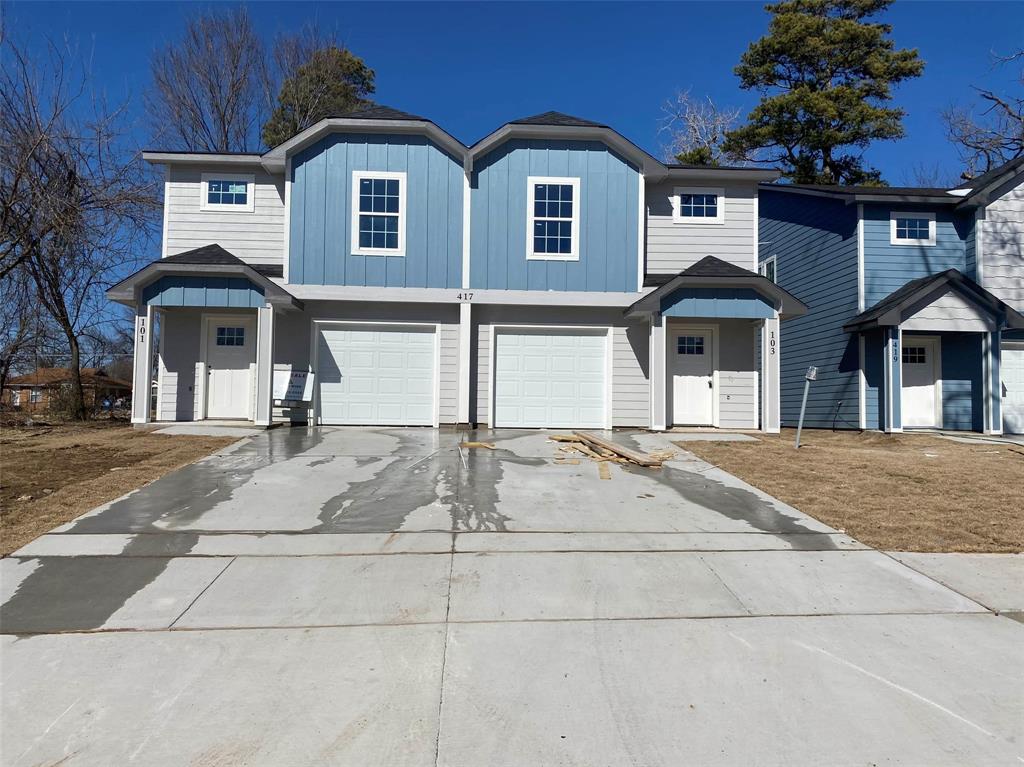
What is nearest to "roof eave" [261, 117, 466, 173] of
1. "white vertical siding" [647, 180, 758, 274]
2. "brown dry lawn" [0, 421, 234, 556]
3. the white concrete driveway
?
"white vertical siding" [647, 180, 758, 274]

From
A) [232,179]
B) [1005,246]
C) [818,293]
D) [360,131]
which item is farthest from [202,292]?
[1005,246]

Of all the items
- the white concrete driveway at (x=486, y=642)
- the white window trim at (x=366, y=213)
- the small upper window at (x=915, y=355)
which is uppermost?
the white window trim at (x=366, y=213)

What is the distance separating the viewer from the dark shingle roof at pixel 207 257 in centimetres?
1203

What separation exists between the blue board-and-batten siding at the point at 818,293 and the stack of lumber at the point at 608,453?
28.1 ft

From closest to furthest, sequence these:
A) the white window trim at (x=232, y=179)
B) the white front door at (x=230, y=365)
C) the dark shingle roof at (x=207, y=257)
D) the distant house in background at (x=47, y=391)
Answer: the dark shingle roof at (x=207, y=257)
the white front door at (x=230, y=365)
the white window trim at (x=232, y=179)
the distant house in background at (x=47, y=391)

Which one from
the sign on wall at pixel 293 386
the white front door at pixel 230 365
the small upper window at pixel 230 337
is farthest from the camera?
the small upper window at pixel 230 337

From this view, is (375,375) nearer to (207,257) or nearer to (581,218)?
(207,257)

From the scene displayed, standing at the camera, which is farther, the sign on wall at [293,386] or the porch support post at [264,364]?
the sign on wall at [293,386]

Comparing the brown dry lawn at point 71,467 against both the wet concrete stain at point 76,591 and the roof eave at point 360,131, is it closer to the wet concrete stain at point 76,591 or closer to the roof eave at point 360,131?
the wet concrete stain at point 76,591

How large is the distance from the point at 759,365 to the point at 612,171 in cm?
532

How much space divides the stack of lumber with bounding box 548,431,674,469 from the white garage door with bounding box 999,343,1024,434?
11255 mm

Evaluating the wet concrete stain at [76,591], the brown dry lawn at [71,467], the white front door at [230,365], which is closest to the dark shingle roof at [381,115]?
the white front door at [230,365]

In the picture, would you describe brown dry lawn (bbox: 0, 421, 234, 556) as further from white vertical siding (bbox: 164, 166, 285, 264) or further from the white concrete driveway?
white vertical siding (bbox: 164, 166, 285, 264)

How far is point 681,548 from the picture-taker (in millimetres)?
5430
